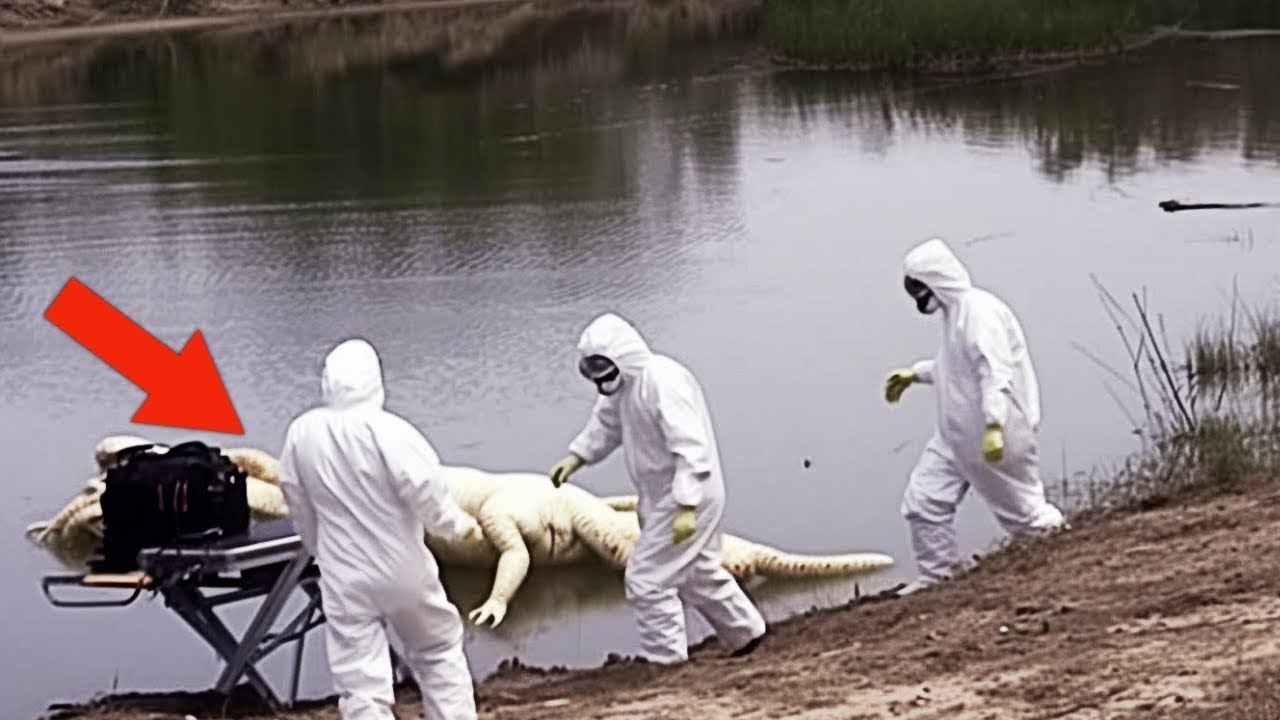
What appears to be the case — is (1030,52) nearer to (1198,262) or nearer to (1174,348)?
(1198,262)

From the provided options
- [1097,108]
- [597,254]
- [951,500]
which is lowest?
[1097,108]

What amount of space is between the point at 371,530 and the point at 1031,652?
85.3 inches

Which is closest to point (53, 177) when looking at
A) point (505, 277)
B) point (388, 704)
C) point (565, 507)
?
point (505, 277)

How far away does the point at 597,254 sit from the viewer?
20188mm

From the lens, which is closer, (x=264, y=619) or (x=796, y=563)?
(x=264, y=619)

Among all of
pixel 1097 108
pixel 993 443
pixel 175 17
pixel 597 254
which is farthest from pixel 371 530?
pixel 175 17

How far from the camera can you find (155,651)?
11.4 m

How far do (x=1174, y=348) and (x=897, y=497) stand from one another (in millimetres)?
3308

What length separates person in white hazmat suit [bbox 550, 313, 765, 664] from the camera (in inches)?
366

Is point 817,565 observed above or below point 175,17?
above

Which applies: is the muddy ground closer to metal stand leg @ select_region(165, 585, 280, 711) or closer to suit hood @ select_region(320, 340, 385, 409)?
metal stand leg @ select_region(165, 585, 280, 711)

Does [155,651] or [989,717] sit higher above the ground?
[989,717]

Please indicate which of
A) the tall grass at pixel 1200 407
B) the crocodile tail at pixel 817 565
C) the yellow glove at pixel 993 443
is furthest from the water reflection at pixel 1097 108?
the yellow glove at pixel 993 443

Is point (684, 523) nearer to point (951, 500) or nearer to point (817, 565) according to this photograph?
point (951, 500)
